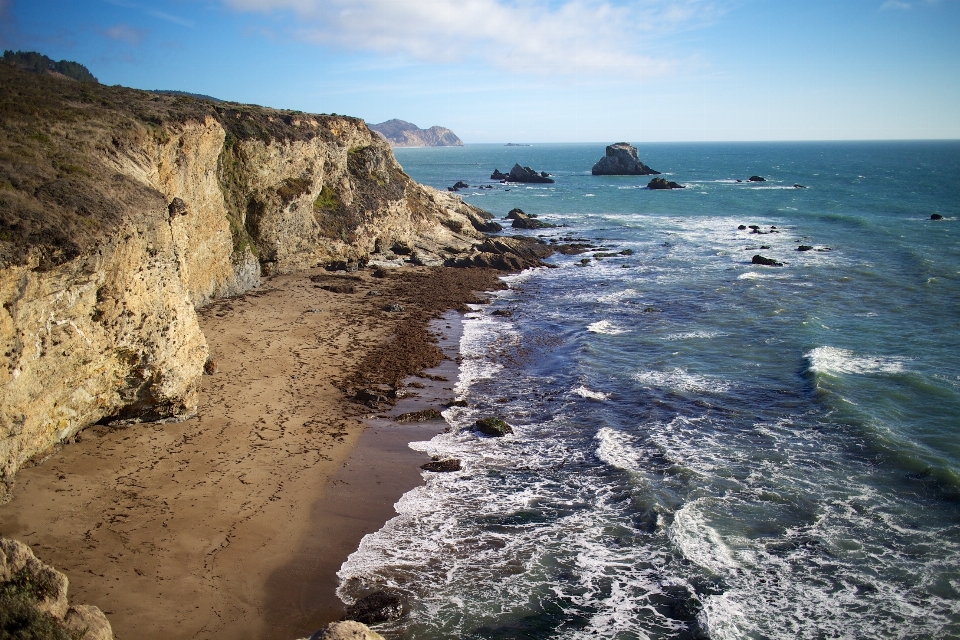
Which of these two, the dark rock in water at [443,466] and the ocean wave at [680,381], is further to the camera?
the ocean wave at [680,381]

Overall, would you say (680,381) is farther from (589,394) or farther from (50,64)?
(50,64)

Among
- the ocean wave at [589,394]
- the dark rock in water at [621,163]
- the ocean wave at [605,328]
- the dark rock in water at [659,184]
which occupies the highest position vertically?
the dark rock in water at [621,163]

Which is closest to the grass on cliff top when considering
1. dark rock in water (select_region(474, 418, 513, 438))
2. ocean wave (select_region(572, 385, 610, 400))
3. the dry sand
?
the dry sand

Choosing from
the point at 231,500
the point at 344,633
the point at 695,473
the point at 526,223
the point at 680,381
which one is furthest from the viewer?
the point at 526,223

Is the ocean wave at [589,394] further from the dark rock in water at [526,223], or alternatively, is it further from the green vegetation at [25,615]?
the dark rock in water at [526,223]

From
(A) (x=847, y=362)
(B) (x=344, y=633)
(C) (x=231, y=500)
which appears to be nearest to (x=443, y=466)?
(C) (x=231, y=500)

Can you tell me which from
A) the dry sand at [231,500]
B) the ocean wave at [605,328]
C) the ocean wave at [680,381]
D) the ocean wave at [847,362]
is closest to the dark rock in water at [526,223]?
the ocean wave at [605,328]
